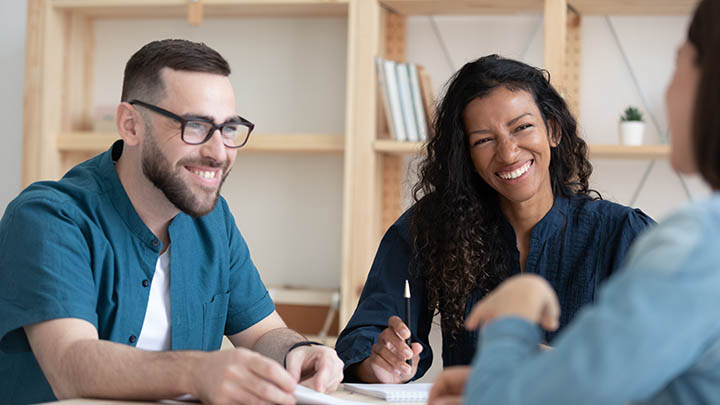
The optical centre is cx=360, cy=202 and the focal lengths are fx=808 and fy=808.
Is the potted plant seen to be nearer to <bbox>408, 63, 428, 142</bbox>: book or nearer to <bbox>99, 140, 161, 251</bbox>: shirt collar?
<bbox>408, 63, 428, 142</bbox>: book

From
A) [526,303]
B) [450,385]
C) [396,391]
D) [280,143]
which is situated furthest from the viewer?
[280,143]

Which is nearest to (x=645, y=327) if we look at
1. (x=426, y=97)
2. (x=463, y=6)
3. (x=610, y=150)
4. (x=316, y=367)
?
(x=316, y=367)

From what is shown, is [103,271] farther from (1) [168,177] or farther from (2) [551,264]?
(2) [551,264]

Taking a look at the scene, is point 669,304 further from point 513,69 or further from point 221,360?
point 513,69

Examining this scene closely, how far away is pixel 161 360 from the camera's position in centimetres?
117

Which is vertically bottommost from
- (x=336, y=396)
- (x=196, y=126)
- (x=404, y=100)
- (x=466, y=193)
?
(x=336, y=396)

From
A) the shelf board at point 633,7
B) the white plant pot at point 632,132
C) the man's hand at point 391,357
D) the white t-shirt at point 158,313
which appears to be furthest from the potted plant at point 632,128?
the white t-shirt at point 158,313

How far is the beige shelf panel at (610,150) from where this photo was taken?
2580 mm

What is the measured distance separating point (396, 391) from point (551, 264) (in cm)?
65

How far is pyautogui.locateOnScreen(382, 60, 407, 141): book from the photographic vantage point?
2.73 m

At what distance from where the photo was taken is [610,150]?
260 cm

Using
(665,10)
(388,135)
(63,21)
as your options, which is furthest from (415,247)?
(63,21)

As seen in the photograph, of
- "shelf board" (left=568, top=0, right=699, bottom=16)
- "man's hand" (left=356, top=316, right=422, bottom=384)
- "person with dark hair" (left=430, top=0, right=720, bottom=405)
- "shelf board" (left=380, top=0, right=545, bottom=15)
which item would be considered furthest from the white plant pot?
"person with dark hair" (left=430, top=0, right=720, bottom=405)

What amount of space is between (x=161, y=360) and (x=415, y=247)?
0.81 metres
